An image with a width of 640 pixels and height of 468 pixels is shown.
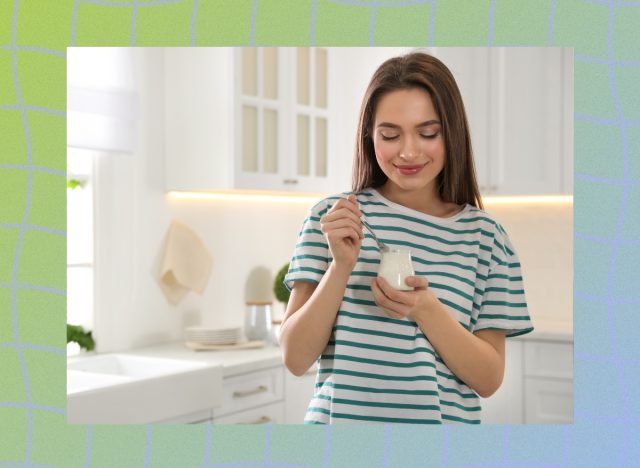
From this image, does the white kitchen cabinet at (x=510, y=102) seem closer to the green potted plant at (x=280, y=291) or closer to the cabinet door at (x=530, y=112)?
the cabinet door at (x=530, y=112)

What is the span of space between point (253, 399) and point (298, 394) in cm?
14

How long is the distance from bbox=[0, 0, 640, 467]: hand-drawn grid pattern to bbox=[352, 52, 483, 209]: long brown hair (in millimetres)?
69

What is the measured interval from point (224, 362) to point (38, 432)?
0.31 meters

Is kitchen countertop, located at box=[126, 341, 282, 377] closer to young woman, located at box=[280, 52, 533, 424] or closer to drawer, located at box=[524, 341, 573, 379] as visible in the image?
young woman, located at box=[280, 52, 533, 424]

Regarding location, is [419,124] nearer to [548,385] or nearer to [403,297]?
[403,297]

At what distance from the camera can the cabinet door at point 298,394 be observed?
3.52 feet

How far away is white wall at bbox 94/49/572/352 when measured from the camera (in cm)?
121

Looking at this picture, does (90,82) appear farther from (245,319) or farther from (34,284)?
(245,319)

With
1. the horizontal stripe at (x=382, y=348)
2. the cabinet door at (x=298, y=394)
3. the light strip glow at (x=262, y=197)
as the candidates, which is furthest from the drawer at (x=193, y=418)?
the light strip glow at (x=262, y=197)

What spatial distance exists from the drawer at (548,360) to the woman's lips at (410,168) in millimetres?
324

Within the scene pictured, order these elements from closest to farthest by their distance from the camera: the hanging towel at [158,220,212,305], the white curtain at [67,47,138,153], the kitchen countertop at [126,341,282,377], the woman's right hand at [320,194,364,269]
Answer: the woman's right hand at [320,194,364,269], the white curtain at [67,47,138,153], the kitchen countertop at [126,341,282,377], the hanging towel at [158,220,212,305]

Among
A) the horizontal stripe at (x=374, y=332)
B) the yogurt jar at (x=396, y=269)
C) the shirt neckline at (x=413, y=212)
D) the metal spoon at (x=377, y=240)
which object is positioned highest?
the shirt neckline at (x=413, y=212)

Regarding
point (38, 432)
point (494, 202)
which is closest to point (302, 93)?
point (494, 202)

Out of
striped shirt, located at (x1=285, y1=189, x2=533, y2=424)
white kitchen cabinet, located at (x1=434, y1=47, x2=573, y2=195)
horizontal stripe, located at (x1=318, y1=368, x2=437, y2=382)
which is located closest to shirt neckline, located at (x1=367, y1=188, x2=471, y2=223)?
striped shirt, located at (x1=285, y1=189, x2=533, y2=424)
